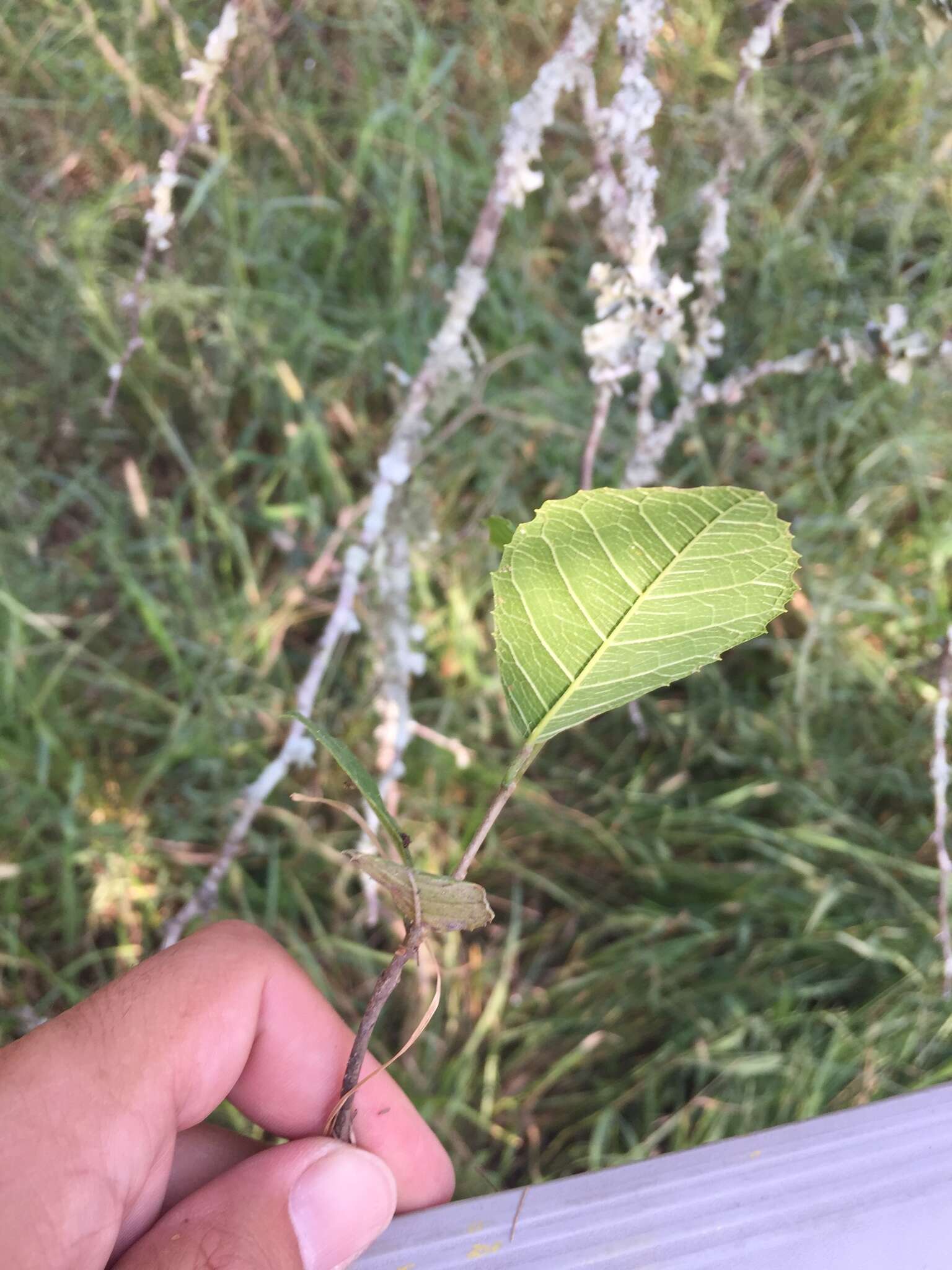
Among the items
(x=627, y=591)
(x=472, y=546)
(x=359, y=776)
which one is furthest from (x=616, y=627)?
(x=472, y=546)

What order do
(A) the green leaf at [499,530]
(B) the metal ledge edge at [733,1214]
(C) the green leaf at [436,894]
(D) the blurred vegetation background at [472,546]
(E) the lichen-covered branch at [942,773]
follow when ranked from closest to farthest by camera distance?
1. (C) the green leaf at [436,894]
2. (A) the green leaf at [499,530]
3. (B) the metal ledge edge at [733,1214]
4. (E) the lichen-covered branch at [942,773]
5. (D) the blurred vegetation background at [472,546]

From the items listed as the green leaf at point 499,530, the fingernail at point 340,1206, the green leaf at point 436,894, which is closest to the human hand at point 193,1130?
the fingernail at point 340,1206

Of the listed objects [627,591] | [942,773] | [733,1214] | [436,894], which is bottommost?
[733,1214]

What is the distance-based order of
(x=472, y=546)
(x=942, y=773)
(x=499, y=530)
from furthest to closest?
(x=472, y=546) < (x=942, y=773) < (x=499, y=530)

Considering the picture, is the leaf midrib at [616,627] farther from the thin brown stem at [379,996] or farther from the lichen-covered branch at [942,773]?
the lichen-covered branch at [942,773]

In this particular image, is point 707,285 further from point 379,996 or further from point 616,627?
point 379,996

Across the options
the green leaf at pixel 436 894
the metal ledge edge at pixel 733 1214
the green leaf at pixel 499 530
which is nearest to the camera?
the green leaf at pixel 436 894

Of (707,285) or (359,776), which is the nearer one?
(359,776)

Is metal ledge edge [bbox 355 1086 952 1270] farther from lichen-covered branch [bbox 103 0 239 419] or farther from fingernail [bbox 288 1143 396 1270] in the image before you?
lichen-covered branch [bbox 103 0 239 419]
